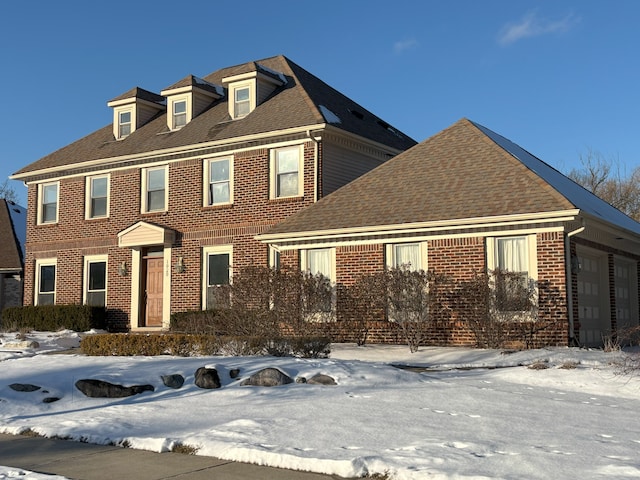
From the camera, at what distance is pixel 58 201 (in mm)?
28438

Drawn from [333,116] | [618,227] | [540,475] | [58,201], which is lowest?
[540,475]

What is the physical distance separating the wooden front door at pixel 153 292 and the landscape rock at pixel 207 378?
14850mm

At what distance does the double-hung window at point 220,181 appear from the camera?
24219mm

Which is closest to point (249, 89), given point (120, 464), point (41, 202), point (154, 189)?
point (154, 189)

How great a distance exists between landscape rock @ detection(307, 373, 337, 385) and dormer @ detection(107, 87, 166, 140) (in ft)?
64.4

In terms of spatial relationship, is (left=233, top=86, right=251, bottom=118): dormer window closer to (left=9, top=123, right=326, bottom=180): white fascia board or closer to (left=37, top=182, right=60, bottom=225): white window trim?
(left=9, top=123, right=326, bottom=180): white fascia board

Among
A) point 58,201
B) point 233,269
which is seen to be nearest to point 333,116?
point 233,269

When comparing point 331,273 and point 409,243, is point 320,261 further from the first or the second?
point 409,243

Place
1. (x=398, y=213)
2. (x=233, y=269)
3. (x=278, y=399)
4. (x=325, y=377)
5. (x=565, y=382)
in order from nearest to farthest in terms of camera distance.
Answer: (x=278, y=399), (x=325, y=377), (x=565, y=382), (x=398, y=213), (x=233, y=269)

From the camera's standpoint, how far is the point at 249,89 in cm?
2559

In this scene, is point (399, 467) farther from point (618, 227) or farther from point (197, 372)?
point (618, 227)

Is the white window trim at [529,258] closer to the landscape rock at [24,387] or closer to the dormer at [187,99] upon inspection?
the landscape rock at [24,387]

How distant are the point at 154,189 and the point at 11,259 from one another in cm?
1024

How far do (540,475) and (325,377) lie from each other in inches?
201
